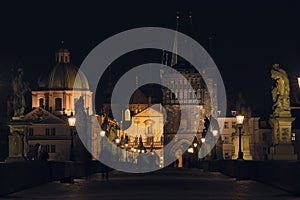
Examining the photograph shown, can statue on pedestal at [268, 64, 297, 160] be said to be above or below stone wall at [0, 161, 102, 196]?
above

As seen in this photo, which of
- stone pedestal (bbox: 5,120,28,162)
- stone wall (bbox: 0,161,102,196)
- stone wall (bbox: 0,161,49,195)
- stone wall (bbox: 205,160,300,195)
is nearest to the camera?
stone wall (bbox: 205,160,300,195)

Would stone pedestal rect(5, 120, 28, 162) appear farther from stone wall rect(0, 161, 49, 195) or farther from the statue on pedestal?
the statue on pedestal

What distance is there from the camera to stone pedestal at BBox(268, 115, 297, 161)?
48750 mm

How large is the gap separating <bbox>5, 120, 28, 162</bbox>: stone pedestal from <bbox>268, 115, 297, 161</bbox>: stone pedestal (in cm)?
1712

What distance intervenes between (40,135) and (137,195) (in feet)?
542

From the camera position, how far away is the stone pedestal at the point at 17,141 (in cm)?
6112

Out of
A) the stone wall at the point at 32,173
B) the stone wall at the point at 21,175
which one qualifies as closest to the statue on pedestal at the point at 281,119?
the stone wall at the point at 32,173

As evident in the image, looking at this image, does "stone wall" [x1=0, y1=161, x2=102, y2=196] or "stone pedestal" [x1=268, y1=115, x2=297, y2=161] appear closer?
"stone wall" [x1=0, y1=161, x2=102, y2=196]

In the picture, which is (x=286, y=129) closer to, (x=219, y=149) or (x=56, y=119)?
(x=219, y=149)

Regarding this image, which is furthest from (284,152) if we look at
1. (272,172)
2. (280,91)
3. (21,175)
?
(21,175)

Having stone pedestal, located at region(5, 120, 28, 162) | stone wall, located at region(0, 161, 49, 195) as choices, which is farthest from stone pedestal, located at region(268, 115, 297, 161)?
stone pedestal, located at region(5, 120, 28, 162)

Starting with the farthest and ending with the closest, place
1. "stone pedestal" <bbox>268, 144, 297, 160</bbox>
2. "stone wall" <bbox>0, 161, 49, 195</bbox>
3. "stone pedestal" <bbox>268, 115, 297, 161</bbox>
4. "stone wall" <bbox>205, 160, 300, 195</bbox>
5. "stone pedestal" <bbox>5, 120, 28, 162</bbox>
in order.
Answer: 1. "stone pedestal" <bbox>5, 120, 28, 162</bbox>
2. "stone pedestal" <bbox>268, 115, 297, 161</bbox>
3. "stone pedestal" <bbox>268, 144, 297, 160</bbox>
4. "stone wall" <bbox>0, 161, 49, 195</bbox>
5. "stone wall" <bbox>205, 160, 300, 195</bbox>

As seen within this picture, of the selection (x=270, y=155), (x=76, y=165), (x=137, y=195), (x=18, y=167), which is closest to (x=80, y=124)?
(x=76, y=165)

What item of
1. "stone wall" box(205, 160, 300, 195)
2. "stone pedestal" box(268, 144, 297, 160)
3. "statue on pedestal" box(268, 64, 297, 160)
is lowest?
"stone wall" box(205, 160, 300, 195)
